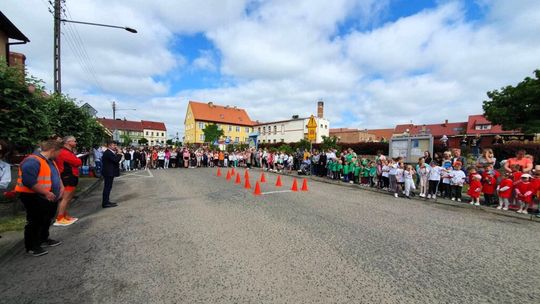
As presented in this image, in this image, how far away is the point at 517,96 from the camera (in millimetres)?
25734

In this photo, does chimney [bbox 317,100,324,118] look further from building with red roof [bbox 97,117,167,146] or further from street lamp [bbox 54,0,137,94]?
building with red roof [bbox 97,117,167,146]

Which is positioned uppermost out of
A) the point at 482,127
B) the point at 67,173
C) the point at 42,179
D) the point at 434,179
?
the point at 482,127

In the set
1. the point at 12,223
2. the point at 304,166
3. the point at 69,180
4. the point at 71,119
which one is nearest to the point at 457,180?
the point at 304,166

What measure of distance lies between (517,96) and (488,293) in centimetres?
3128

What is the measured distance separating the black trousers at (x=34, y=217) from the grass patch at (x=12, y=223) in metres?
1.46

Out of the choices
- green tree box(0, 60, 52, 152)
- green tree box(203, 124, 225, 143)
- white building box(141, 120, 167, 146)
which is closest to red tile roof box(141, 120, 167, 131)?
white building box(141, 120, 167, 146)

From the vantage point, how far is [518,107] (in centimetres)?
2602

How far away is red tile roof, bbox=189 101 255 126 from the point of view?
2943 inches

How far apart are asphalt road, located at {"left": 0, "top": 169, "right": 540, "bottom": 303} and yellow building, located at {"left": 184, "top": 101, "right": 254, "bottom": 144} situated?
6596 cm

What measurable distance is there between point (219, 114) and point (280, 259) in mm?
76279

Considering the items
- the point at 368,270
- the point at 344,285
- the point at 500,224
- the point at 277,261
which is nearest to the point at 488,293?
the point at 368,270

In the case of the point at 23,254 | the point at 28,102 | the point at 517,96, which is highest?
the point at 517,96

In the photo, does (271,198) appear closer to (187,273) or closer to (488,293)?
(187,273)

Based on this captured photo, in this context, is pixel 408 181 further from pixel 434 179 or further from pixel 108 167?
pixel 108 167
